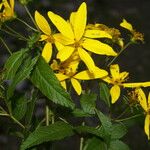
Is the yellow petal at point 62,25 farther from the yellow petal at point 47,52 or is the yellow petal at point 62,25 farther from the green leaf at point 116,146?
the green leaf at point 116,146

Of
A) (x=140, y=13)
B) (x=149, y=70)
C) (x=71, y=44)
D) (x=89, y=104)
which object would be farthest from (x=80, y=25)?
(x=140, y=13)

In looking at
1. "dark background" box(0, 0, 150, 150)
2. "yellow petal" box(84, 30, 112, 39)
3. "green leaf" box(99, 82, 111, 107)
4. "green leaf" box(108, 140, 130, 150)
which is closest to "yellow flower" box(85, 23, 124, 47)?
"yellow petal" box(84, 30, 112, 39)

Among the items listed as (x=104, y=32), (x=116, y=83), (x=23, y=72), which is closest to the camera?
(x=23, y=72)

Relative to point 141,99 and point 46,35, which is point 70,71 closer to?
point 46,35

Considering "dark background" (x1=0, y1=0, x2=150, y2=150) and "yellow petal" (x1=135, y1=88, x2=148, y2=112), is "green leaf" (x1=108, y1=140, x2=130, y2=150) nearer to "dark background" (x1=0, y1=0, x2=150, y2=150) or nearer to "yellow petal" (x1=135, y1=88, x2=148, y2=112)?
"yellow petal" (x1=135, y1=88, x2=148, y2=112)

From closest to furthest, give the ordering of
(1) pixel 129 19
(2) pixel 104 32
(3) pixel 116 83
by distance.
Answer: (2) pixel 104 32 < (3) pixel 116 83 < (1) pixel 129 19

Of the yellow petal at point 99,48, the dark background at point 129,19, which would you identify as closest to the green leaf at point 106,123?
the yellow petal at point 99,48

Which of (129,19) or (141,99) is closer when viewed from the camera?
(141,99)

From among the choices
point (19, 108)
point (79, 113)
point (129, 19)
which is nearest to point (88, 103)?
point (79, 113)
